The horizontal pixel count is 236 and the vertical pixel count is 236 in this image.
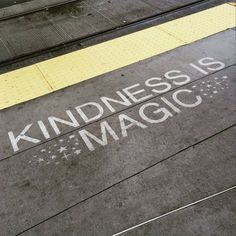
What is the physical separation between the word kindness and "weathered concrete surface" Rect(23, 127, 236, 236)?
70 cm

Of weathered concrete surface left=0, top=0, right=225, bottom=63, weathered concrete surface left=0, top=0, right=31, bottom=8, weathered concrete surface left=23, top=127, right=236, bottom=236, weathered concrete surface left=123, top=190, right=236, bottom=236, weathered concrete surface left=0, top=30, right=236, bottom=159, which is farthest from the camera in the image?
weathered concrete surface left=0, top=0, right=31, bottom=8

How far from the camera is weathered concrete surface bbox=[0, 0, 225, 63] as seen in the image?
626 centimetres

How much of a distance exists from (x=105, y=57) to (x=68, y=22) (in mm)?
1665

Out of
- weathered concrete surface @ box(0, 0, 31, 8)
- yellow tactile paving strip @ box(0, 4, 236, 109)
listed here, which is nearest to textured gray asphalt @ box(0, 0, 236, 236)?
yellow tactile paving strip @ box(0, 4, 236, 109)

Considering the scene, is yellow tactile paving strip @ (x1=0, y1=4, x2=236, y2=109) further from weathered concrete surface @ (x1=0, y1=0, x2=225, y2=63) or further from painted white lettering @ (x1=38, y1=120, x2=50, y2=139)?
painted white lettering @ (x1=38, y1=120, x2=50, y2=139)

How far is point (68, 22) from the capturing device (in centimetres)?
686

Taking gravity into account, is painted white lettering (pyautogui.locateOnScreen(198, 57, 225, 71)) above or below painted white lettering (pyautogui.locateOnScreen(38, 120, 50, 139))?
below

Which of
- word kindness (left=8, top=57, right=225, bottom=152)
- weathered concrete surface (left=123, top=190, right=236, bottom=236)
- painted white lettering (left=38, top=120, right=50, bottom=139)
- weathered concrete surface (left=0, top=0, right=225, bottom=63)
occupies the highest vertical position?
weathered concrete surface (left=0, top=0, right=225, bottom=63)

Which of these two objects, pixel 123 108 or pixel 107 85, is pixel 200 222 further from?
pixel 107 85

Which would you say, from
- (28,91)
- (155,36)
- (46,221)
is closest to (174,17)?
(155,36)

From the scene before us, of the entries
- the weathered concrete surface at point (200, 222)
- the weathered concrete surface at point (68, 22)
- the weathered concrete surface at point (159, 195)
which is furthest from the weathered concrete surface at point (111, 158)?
the weathered concrete surface at point (68, 22)

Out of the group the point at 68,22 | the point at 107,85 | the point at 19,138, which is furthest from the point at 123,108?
the point at 68,22

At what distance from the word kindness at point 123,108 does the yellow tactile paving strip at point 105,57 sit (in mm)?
712

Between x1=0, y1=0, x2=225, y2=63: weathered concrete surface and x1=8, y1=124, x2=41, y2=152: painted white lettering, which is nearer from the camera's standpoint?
x1=8, y1=124, x2=41, y2=152: painted white lettering
